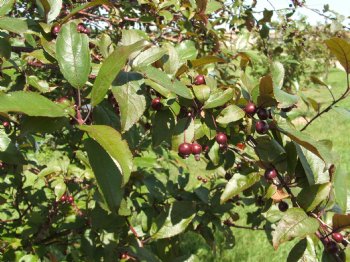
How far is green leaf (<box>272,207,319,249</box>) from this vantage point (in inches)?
33.9

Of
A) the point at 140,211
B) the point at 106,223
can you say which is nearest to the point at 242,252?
the point at 140,211

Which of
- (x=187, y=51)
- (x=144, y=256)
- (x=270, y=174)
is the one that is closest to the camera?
(x=270, y=174)

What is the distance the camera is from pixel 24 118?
0.82 m

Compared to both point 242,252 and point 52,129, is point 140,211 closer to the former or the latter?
point 52,129

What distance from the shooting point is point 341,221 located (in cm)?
87

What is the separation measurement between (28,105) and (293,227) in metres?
0.54

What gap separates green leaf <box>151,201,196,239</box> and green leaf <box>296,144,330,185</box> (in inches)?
19.5

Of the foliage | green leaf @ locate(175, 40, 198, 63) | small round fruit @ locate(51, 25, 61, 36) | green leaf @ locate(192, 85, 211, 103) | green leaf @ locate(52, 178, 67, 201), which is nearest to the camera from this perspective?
the foliage

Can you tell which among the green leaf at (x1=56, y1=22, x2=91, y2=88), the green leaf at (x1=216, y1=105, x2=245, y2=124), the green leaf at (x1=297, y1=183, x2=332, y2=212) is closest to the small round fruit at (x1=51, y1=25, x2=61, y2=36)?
the green leaf at (x1=56, y1=22, x2=91, y2=88)

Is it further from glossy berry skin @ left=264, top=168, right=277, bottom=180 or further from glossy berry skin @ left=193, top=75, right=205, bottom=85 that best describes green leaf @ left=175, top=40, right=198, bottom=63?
glossy berry skin @ left=264, top=168, right=277, bottom=180

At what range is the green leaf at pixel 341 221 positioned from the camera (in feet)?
2.81

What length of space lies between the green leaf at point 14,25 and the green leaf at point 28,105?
305 mm

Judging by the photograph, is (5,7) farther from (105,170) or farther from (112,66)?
(105,170)

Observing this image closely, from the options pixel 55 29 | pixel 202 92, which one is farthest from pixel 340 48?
pixel 55 29
